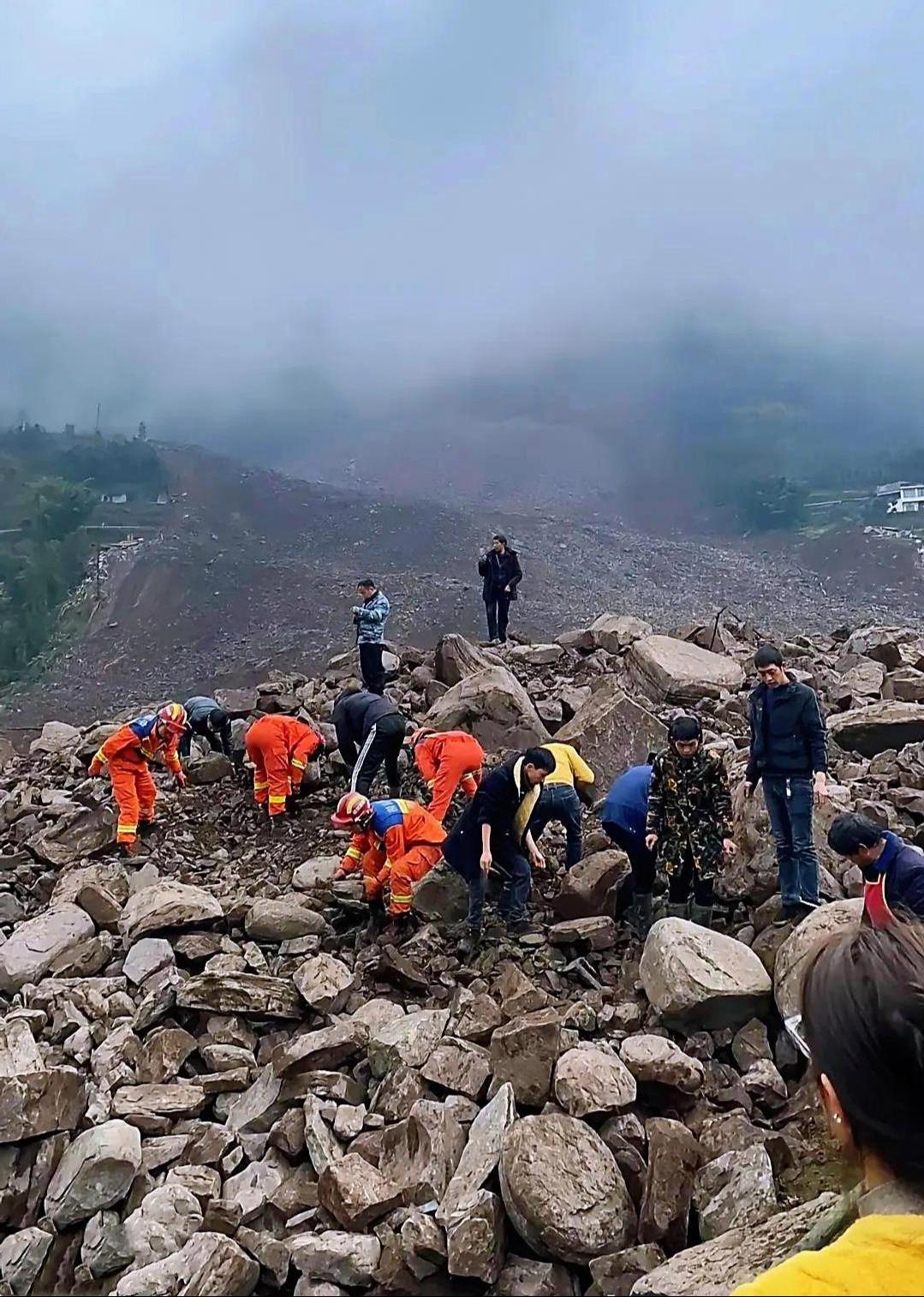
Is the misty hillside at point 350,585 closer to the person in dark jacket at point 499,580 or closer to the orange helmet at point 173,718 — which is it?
the person in dark jacket at point 499,580

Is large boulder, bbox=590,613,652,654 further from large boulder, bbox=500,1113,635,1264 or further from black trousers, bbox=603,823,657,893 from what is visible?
large boulder, bbox=500,1113,635,1264

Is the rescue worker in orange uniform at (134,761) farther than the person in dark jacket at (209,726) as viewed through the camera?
No

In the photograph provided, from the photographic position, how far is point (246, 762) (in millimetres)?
10227

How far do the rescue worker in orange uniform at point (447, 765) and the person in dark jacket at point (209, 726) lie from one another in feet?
12.2

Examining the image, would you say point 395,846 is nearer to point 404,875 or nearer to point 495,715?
point 404,875

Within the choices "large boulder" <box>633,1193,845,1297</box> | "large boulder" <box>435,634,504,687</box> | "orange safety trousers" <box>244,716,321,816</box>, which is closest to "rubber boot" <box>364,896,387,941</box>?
"orange safety trousers" <box>244,716,321,816</box>

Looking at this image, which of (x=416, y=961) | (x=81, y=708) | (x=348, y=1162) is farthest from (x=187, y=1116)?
(x=81, y=708)

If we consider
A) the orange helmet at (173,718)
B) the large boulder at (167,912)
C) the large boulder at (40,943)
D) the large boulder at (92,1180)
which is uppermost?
the orange helmet at (173,718)

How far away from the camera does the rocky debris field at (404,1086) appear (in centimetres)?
340

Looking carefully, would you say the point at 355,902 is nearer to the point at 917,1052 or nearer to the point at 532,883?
the point at 532,883

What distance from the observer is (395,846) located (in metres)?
6.30

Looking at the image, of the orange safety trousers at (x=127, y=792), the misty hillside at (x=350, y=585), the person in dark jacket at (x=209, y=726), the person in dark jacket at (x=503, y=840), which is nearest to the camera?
the person in dark jacket at (x=503, y=840)

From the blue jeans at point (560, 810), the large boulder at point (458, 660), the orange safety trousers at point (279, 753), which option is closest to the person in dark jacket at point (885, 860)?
the blue jeans at point (560, 810)

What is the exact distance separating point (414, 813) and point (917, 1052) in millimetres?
5248
